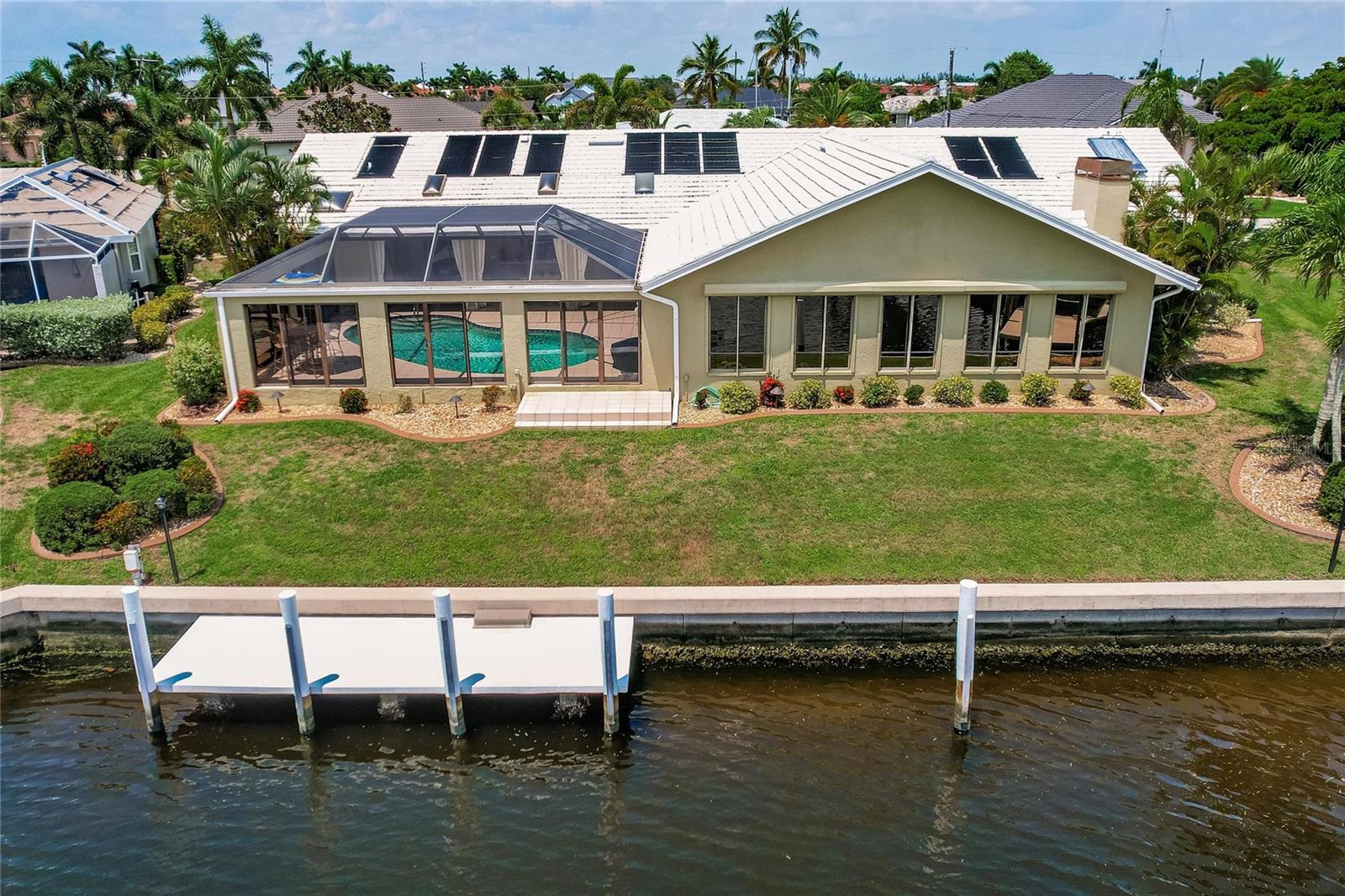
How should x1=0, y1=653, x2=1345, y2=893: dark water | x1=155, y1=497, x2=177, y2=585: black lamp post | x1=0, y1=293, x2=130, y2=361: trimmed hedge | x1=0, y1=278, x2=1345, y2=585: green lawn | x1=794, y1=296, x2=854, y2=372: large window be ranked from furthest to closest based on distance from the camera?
x1=0, y1=293, x2=130, y2=361: trimmed hedge < x1=794, y1=296, x2=854, y2=372: large window < x1=0, y1=278, x2=1345, y2=585: green lawn < x1=155, y1=497, x2=177, y2=585: black lamp post < x1=0, y1=653, x2=1345, y2=893: dark water

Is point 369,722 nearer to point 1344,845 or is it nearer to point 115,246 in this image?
point 1344,845

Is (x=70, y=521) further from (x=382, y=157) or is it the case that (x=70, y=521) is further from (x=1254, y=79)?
(x=1254, y=79)

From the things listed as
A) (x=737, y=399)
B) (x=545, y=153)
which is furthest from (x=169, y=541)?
(x=545, y=153)

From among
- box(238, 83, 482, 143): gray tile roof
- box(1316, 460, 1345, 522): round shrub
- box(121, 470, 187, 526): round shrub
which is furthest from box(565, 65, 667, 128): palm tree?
box(1316, 460, 1345, 522): round shrub

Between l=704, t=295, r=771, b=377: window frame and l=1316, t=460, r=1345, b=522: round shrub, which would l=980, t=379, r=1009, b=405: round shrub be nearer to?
l=704, t=295, r=771, b=377: window frame

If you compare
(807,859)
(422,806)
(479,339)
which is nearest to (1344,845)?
(807,859)

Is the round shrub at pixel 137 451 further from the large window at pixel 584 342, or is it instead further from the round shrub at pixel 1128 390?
the round shrub at pixel 1128 390
